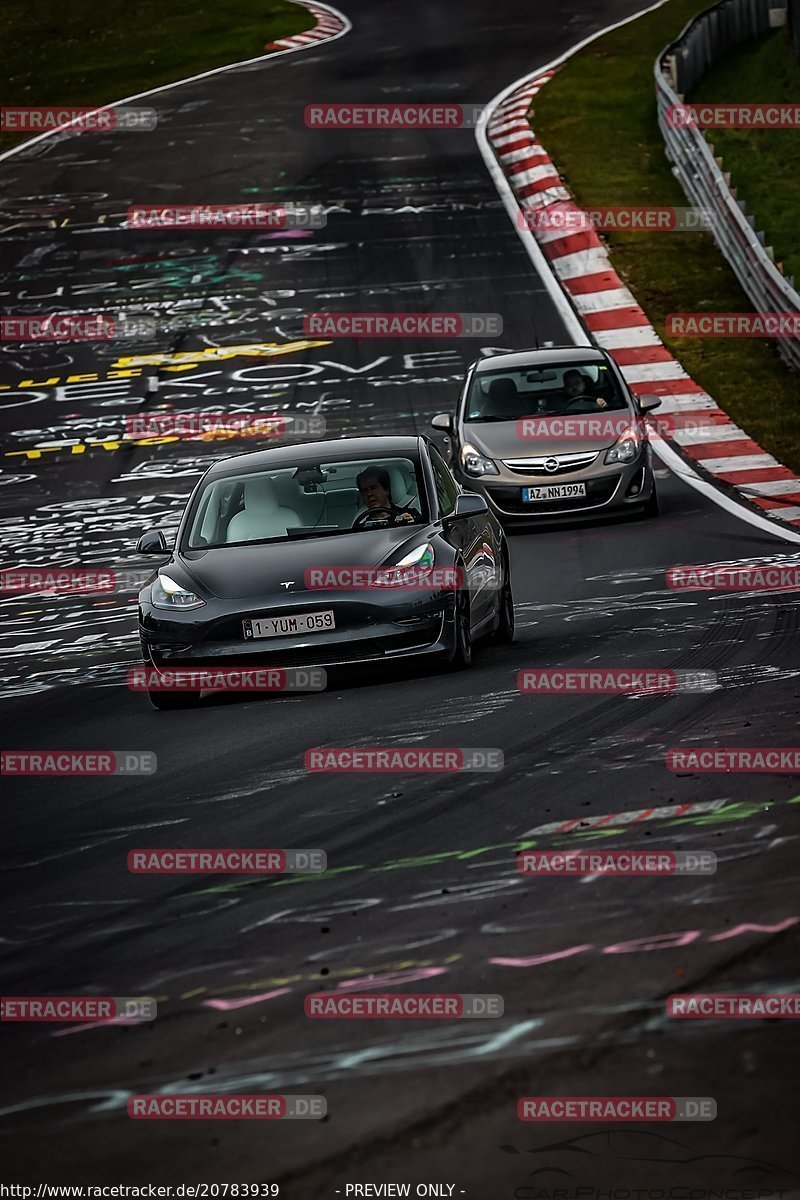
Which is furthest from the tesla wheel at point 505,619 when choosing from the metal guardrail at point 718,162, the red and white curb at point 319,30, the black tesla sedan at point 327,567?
the red and white curb at point 319,30

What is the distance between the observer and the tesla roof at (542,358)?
18.2m

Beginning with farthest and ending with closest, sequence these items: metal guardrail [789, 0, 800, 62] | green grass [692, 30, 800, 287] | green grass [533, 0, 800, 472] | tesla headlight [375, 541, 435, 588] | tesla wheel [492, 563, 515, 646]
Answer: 1. metal guardrail [789, 0, 800, 62]
2. green grass [692, 30, 800, 287]
3. green grass [533, 0, 800, 472]
4. tesla wheel [492, 563, 515, 646]
5. tesla headlight [375, 541, 435, 588]

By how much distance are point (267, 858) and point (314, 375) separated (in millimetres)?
17214

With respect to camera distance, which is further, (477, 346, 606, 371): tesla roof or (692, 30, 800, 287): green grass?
(692, 30, 800, 287): green grass

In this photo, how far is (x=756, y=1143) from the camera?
13.4 ft

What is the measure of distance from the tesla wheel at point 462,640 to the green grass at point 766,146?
44.5 ft

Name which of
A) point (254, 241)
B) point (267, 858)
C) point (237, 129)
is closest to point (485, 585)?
point (267, 858)

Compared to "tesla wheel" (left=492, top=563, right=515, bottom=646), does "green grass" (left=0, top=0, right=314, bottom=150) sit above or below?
below

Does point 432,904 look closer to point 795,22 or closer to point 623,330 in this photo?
point 623,330

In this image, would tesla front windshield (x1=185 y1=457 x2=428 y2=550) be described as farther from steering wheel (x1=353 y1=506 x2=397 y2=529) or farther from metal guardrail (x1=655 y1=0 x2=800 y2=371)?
metal guardrail (x1=655 y1=0 x2=800 y2=371)

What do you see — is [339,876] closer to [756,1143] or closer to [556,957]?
[556,957]

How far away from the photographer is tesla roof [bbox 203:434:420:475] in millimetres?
11312

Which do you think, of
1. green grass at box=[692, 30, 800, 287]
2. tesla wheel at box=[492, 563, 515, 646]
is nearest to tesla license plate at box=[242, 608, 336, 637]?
tesla wheel at box=[492, 563, 515, 646]

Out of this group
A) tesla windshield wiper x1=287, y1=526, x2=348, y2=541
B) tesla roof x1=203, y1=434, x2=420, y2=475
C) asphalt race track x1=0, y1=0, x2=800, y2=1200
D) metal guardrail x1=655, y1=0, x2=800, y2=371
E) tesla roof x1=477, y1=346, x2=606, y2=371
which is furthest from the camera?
metal guardrail x1=655, y1=0, x2=800, y2=371
